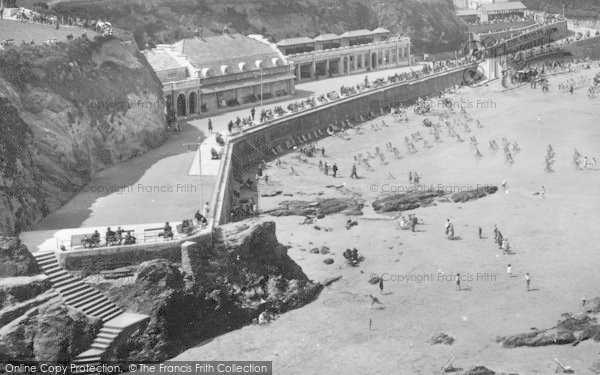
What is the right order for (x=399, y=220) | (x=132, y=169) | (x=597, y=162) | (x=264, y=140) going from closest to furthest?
(x=399, y=220) → (x=132, y=169) → (x=597, y=162) → (x=264, y=140)

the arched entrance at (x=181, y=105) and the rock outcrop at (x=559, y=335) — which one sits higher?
the arched entrance at (x=181, y=105)

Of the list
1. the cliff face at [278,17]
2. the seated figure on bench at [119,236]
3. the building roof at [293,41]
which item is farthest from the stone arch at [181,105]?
the seated figure on bench at [119,236]

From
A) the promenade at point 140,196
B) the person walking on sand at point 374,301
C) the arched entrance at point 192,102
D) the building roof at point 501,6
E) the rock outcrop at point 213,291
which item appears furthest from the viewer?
the building roof at point 501,6

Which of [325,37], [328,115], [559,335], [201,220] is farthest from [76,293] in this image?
[325,37]

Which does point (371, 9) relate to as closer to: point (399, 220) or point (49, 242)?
point (399, 220)

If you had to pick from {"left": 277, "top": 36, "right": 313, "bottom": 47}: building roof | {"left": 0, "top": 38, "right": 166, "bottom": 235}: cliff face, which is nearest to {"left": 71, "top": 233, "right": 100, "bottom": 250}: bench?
{"left": 0, "top": 38, "right": 166, "bottom": 235}: cliff face

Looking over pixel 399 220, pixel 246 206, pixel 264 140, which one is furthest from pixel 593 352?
pixel 264 140

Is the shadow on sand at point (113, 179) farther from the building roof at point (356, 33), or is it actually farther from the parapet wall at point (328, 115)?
the building roof at point (356, 33)
